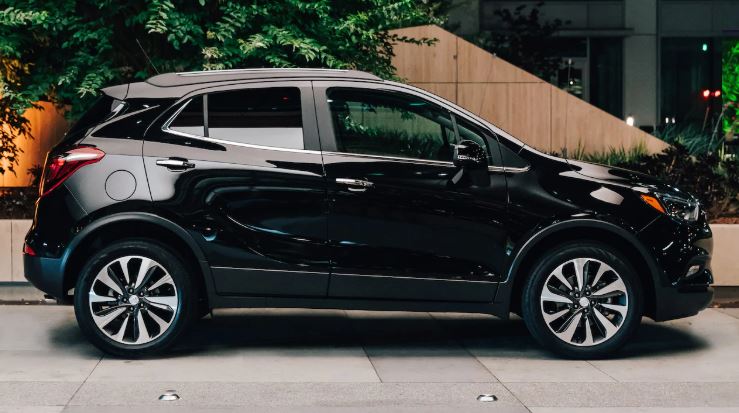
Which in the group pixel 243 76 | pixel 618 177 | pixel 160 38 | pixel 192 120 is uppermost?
pixel 160 38

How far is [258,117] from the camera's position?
788 cm

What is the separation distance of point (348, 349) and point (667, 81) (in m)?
18.4

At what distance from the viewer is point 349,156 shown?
7.79m

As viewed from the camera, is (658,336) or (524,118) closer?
(658,336)

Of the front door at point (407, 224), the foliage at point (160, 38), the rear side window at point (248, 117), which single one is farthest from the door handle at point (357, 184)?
the foliage at point (160, 38)

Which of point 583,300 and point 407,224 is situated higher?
point 407,224

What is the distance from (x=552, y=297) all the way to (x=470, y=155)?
3.53 ft

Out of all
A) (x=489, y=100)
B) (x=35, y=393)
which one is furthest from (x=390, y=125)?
(x=489, y=100)

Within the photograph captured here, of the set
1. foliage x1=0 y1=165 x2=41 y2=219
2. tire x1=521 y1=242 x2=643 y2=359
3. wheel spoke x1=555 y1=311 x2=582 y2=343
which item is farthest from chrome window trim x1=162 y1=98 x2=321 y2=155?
foliage x1=0 y1=165 x2=41 y2=219

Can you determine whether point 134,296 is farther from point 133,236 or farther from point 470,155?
point 470,155

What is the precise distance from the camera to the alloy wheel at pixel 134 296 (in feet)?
25.3

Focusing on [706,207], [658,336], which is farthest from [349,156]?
[706,207]

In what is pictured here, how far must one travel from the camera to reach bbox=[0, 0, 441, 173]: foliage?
10.8 m

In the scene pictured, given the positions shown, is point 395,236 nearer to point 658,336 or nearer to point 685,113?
point 658,336
